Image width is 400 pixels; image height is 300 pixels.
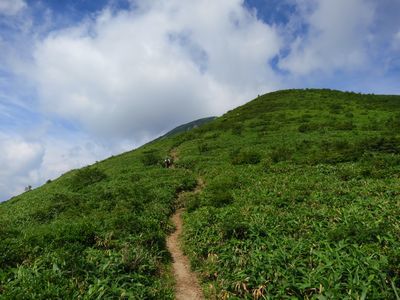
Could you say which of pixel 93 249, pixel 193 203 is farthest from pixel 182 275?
pixel 193 203

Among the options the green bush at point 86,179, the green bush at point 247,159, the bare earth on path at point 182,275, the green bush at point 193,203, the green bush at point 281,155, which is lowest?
the bare earth on path at point 182,275

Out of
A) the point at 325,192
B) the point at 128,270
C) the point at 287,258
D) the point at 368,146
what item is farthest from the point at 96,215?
the point at 368,146

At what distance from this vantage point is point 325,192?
1983cm

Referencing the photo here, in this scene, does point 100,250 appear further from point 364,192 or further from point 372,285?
point 364,192

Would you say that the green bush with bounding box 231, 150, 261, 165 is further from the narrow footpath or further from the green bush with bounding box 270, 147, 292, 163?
the narrow footpath

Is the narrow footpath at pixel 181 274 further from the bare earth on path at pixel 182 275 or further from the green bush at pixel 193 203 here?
the green bush at pixel 193 203

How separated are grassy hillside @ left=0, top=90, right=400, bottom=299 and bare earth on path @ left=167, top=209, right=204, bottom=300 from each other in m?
0.39

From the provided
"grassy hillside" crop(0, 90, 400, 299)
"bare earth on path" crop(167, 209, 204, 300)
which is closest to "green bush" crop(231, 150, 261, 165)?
"grassy hillside" crop(0, 90, 400, 299)

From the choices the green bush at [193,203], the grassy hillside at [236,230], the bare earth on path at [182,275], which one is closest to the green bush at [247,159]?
the grassy hillside at [236,230]

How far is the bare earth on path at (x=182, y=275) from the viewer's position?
12861mm

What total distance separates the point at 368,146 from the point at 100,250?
2449 cm

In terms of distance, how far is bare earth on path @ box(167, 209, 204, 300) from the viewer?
506 inches

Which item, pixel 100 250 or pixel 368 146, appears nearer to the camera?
pixel 100 250

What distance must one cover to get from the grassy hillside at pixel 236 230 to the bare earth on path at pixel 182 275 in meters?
0.39
